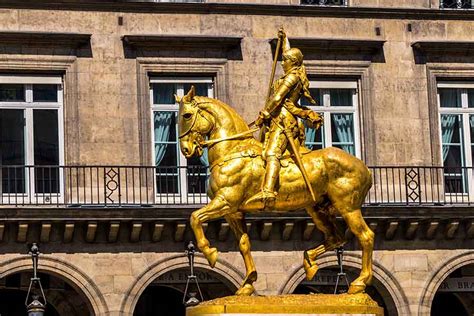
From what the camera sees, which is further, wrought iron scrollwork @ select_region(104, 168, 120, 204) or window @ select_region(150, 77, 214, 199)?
window @ select_region(150, 77, 214, 199)

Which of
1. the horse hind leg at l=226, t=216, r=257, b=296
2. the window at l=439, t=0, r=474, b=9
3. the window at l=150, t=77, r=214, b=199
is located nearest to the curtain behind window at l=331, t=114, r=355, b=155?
the window at l=150, t=77, r=214, b=199

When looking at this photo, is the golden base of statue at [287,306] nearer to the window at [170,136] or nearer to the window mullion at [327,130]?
the window at [170,136]

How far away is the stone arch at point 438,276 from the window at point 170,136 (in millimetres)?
4886

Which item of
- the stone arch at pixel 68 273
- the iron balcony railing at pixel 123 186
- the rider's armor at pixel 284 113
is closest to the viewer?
the rider's armor at pixel 284 113

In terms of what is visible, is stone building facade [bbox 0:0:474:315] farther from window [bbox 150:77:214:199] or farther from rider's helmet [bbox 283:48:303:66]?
rider's helmet [bbox 283:48:303:66]

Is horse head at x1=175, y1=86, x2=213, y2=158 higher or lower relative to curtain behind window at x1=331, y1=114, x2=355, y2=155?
lower

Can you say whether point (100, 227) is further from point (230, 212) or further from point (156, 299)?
point (230, 212)

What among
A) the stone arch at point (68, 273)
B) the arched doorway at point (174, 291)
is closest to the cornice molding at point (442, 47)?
the arched doorway at point (174, 291)

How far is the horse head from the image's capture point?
1964cm

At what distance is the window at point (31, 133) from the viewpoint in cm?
3309

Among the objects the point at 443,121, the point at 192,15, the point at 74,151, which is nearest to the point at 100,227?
the point at 74,151

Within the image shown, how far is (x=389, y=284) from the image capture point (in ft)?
112

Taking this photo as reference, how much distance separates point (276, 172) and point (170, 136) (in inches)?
591

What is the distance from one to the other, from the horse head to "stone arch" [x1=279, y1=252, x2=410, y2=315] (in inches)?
550
